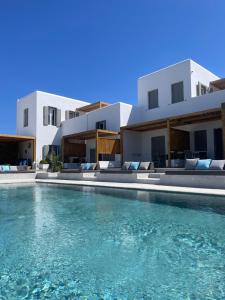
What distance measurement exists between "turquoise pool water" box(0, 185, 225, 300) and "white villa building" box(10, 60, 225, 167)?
7.72 metres

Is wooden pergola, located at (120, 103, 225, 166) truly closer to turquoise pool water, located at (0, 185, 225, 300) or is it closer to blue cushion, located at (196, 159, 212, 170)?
blue cushion, located at (196, 159, 212, 170)

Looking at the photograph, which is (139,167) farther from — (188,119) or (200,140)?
(200,140)

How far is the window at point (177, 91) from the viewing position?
1690cm

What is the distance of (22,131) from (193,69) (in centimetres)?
1547

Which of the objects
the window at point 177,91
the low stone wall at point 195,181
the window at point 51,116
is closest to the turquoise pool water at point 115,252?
the low stone wall at point 195,181

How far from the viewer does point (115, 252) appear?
3.73 metres

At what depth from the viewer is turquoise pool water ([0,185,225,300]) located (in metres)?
2.64

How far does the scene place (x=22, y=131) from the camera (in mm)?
23562

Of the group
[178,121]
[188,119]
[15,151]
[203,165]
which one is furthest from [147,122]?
[15,151]

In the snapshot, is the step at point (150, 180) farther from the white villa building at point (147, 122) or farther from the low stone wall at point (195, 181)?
the white villa building at point (147, 122)

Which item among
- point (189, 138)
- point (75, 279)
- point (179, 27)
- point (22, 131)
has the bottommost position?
point (75, 279)

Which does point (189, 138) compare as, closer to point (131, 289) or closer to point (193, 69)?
point (193, 69)

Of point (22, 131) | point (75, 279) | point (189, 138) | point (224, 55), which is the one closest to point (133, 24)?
point (224, 55)

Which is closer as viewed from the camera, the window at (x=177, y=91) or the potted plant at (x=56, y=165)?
the window at (x=177, y=91)
